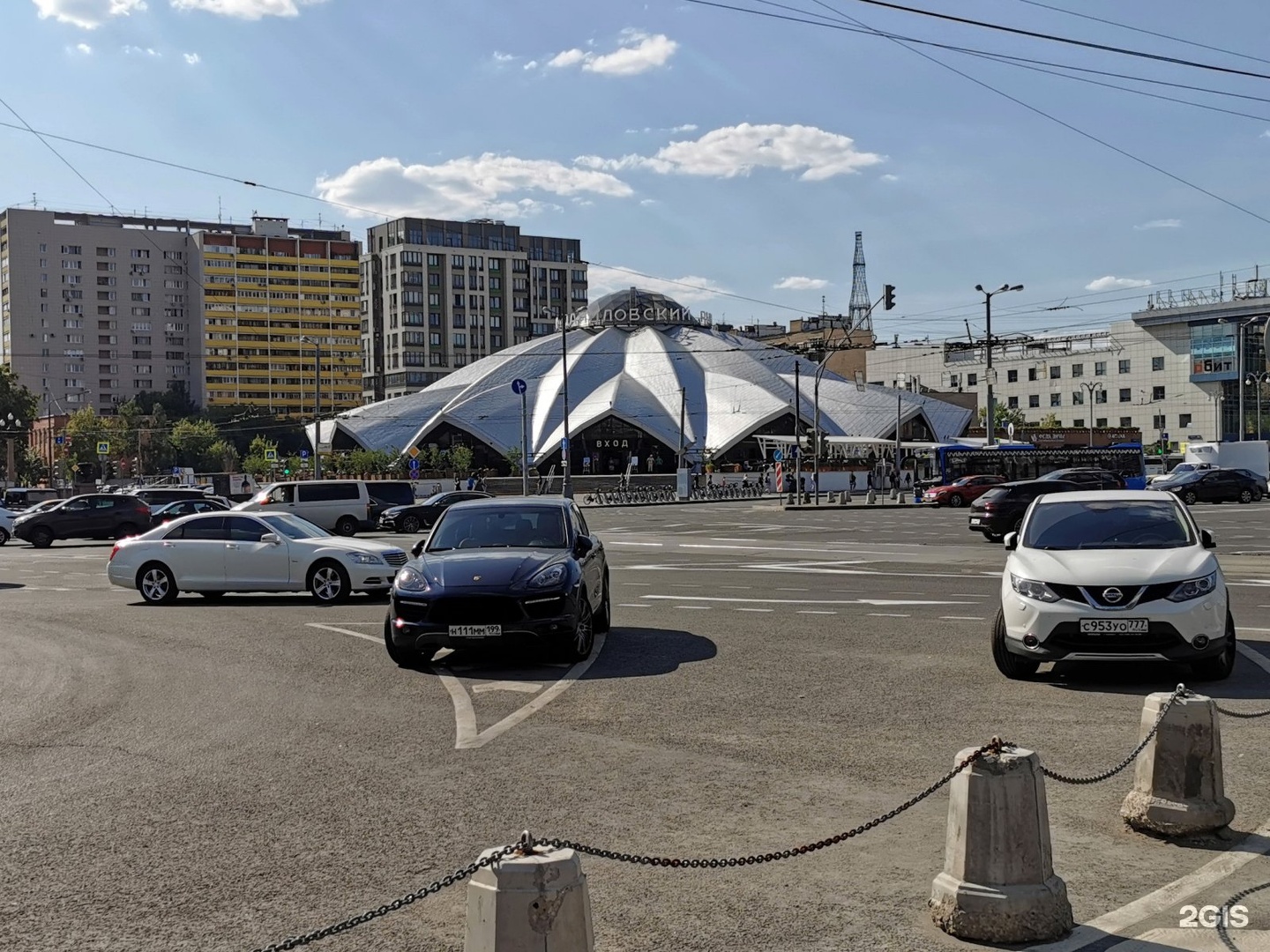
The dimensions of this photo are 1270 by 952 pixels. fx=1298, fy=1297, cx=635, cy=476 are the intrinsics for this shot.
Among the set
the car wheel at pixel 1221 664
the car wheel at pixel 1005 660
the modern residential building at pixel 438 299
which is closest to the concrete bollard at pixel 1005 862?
the car wheel at pixel 1005 660

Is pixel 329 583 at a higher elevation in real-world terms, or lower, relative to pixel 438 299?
lower

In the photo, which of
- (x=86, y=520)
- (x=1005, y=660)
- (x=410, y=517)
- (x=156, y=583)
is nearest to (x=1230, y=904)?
(x=1005, y=660)

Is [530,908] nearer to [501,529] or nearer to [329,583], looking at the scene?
[501,529]

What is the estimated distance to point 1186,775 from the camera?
5.93 m

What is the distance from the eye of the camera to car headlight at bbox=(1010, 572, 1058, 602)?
10117 millimetres

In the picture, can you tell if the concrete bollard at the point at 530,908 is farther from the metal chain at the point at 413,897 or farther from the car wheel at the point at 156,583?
the car wheel at the point at 156,583

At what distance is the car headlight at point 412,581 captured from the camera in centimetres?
1151

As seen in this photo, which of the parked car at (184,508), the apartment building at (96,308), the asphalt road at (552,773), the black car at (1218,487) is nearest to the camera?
the asphalt road at (552,773)

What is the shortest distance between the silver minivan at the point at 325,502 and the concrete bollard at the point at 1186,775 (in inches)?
1387

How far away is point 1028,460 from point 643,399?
54.2m

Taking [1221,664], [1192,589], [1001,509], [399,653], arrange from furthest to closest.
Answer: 1. [1001,509]
2. [399,653]
3. [1221,664]
4. [1192,589]

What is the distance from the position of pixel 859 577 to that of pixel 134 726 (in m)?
14.0

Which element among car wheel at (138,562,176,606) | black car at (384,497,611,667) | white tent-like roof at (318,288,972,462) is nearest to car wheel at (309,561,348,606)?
car wheel at (138,562,176,606)

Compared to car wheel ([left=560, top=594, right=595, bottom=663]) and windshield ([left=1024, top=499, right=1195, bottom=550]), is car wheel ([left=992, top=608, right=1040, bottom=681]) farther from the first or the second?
car wheel ([left=560, top=594, right=595, bottom=663])
